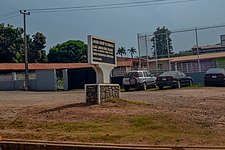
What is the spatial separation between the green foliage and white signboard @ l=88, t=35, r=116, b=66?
42381 millimetres

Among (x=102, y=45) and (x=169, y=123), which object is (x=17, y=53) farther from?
(x=169, y=123)

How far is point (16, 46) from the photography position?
5712cm

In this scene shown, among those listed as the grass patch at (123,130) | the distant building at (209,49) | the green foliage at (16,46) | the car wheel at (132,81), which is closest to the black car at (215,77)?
the car wheel at (132,81)

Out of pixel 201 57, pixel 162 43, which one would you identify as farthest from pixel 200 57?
pixel 162 43

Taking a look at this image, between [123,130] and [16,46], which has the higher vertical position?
[16,46]

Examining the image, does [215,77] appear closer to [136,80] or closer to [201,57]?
[136,80]

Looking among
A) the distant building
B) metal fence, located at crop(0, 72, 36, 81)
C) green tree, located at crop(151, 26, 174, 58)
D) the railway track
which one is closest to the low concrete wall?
metal fence, located at crop(0, 72, 36, 81)

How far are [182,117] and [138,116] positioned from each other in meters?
1.39

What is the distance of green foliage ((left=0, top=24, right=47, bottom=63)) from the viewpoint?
55.9m

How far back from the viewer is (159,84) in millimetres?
27391

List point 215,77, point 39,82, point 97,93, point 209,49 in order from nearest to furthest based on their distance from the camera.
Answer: point 97,93, point 215,77, point 209,49, point 39,82

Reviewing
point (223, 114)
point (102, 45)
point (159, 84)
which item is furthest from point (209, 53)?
point (223, 114)

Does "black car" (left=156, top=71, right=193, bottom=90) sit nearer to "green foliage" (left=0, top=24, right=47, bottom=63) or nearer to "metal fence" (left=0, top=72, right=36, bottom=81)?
"metal fence" (left=0, top=72, right=36, bottom=81)

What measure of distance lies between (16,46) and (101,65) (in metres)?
45.3
